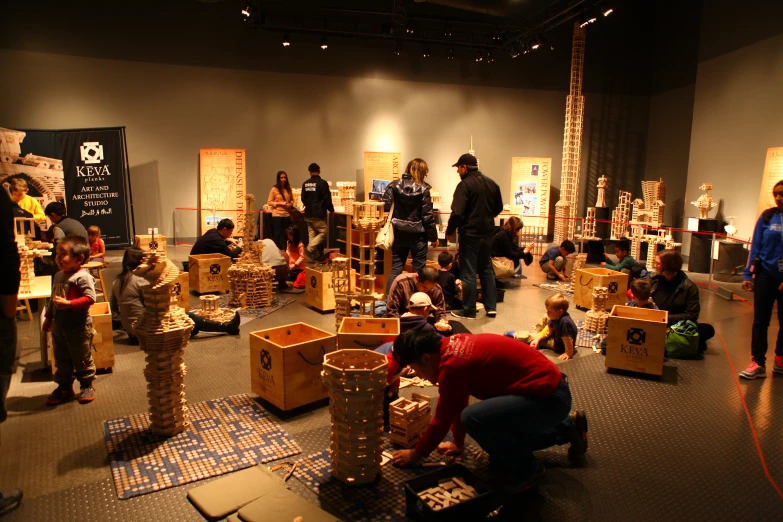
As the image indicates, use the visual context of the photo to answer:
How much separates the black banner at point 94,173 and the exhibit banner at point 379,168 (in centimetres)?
475

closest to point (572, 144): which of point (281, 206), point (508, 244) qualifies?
point (508, 244)

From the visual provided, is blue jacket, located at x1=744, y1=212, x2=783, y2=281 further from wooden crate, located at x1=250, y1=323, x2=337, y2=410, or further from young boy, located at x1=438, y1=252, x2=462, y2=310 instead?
wooden crate, located at x1=250, y1=323, x2=337, y2=410

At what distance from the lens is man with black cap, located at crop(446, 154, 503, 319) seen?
20.8ft

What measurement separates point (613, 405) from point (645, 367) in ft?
2.45

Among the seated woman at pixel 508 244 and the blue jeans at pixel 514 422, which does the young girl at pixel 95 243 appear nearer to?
the seated woman at pixel 508 244

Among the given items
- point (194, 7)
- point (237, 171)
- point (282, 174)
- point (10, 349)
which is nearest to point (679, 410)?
point (10, 349)

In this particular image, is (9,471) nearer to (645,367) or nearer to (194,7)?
(645,367)

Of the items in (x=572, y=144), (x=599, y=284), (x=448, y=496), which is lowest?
(x=448, y=496)

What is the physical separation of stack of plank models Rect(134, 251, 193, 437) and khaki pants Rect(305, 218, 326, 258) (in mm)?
5243

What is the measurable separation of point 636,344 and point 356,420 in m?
2.91

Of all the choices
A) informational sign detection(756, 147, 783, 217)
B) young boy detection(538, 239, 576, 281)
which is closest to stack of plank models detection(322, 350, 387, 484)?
young boy detection(538, 239, 576, 281)

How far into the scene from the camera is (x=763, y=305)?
185 inches

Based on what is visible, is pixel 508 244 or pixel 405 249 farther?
pixel 508 244

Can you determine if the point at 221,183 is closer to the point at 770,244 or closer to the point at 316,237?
the point at 316,237
